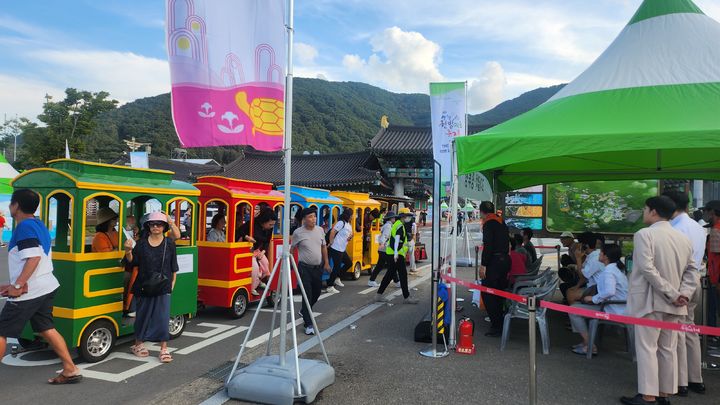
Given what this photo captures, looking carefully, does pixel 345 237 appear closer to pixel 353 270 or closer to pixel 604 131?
pixel 353 270

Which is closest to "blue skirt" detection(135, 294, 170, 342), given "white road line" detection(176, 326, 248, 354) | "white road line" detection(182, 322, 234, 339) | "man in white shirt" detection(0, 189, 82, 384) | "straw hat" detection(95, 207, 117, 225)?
"white road line" detection(176, 326, 248, 354)

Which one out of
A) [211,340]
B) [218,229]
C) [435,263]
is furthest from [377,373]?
[218,229]

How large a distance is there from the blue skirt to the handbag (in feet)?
0.28

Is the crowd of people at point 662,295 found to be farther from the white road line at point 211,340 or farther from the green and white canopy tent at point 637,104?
the white road line at point 211,340

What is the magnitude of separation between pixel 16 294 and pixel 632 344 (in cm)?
611

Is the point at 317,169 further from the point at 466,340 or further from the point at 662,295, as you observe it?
the point at 662,295

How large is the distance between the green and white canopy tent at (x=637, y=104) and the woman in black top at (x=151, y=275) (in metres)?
3.37

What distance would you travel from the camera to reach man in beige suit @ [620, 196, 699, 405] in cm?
388

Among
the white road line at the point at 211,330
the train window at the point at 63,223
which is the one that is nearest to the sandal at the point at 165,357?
the white road line at the point at 211,330

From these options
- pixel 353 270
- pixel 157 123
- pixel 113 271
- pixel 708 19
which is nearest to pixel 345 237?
pixel 353 270

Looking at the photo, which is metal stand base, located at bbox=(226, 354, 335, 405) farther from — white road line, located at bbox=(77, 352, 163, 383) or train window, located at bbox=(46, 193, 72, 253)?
train window, located at bbox=(46, 193, 72, 253)

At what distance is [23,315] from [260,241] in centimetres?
407

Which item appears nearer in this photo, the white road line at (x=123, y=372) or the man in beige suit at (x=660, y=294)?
the man in beige suit at (x=660, y=294)

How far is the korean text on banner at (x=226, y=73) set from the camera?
355cm
